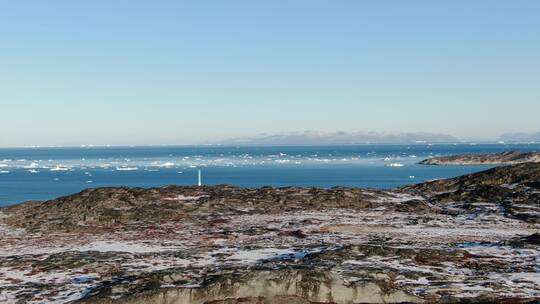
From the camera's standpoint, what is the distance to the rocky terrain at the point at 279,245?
1753 centimetres

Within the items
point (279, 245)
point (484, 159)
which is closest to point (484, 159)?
point (484, 159)

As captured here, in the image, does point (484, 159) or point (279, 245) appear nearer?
point (279, 245)

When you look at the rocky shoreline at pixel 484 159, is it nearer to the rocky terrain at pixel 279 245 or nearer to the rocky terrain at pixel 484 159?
the rocky terrain at pixel 484 159

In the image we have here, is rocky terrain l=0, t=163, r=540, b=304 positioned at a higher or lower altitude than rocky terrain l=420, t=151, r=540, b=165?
higher

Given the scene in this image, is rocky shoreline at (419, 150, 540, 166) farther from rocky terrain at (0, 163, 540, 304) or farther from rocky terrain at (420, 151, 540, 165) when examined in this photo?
rocky terrain at (0, 163, 540, 304)

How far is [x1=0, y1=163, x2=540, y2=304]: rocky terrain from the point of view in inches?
690

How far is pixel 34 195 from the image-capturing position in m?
93.4

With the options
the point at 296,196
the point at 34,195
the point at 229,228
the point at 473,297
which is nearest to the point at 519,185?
the point at 296,196

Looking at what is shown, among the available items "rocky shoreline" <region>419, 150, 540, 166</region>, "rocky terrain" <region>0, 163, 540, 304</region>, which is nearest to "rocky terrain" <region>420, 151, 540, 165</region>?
"rocky shoreline" <region>419, 150, 540, 166</region>

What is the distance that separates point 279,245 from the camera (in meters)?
27.3

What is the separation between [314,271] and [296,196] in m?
27.8

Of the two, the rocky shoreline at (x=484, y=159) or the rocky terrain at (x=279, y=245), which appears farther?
the rocky shoreline at (x=484, y=159)

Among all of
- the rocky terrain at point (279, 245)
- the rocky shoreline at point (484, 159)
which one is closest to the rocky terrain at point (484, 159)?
the rocky shoreline at point (484, 159)

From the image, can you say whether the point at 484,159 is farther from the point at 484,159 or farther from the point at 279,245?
the point at 279,245
